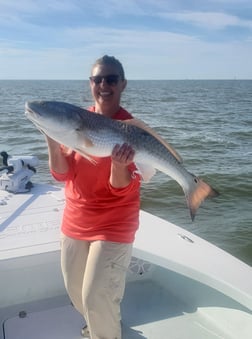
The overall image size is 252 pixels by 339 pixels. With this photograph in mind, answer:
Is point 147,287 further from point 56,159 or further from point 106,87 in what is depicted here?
point 106,87

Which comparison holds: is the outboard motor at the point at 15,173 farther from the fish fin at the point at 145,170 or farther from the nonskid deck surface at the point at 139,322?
the fish fin at the point at 145,170

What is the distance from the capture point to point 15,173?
6.09 metres

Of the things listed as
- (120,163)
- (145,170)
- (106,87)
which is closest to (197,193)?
(145,170)

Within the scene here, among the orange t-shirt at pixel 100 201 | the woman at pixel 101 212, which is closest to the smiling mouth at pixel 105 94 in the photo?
the woman at pixel 101 212

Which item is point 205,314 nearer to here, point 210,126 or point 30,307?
point 30,307

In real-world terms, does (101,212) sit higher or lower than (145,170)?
lower

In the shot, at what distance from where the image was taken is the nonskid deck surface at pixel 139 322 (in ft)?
14.3

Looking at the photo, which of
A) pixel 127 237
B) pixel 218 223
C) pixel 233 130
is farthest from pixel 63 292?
pixel 233 130

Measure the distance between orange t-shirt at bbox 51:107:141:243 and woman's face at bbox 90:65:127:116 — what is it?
0.10m

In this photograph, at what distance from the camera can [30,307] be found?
473cm

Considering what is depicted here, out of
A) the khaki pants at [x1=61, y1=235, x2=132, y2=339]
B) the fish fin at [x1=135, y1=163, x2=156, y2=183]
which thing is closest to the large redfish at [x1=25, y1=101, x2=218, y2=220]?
the fish fin at [x1=135, y1=163, x2=156, y2=183]

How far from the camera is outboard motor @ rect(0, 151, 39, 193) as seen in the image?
238 inches

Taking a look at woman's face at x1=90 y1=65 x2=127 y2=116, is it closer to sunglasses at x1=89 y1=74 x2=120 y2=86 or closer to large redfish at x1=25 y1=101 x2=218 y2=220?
sunglasses at x1=89 y1=74 x2=120 y2=86

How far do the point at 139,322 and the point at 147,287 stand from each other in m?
0.61
